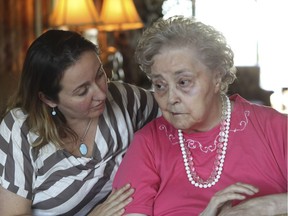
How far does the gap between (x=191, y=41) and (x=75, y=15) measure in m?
2.38

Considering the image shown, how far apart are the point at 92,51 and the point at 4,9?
3538 mm

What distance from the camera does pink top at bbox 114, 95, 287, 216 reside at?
5.74ft

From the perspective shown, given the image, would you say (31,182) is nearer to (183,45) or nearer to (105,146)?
(105,146)

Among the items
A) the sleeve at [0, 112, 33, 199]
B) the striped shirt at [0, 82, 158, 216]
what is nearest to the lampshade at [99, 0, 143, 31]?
the striped shirt at [0, 82, 158, 216]

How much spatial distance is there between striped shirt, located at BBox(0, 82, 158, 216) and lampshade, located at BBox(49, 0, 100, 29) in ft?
6.39

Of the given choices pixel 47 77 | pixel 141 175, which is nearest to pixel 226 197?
pixel 141 175

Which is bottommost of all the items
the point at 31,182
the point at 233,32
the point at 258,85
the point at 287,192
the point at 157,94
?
the point at 258,85

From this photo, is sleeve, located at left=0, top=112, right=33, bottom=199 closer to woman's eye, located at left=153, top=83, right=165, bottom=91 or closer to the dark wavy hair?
Result: the dark wavy hair

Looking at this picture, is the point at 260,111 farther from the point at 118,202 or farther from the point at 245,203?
the point at 118,202

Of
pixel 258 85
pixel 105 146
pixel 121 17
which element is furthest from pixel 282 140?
pixel 258 85

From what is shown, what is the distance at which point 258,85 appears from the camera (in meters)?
6.84

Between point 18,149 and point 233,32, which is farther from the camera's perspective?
point 233,32

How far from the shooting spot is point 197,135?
183cm

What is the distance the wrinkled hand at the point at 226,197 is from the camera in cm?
157
